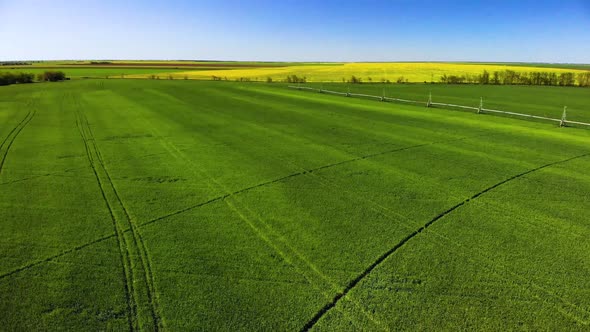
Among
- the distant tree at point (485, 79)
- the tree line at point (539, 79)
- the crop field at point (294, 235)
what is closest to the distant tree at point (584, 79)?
the tree line at point (539, 79)

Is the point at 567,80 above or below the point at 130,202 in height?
above

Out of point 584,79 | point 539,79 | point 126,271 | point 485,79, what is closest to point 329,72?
point 485,79

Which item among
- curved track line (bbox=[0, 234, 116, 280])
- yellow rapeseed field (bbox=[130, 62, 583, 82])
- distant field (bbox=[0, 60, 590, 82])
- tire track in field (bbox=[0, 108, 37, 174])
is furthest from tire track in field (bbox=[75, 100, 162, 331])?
yellow rapeseed field (bbox=[130, 62, 583, 82])

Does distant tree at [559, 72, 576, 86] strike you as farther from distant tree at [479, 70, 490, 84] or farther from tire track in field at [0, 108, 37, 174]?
tire track in field at [0, 108, 37, 174]

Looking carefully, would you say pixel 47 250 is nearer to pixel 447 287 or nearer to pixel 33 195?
pixel 33 195

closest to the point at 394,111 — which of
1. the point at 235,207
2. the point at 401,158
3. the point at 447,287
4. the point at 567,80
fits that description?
the point at 401,158
